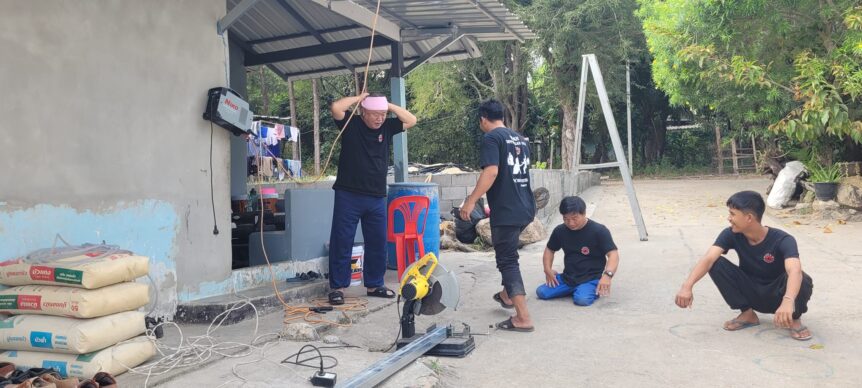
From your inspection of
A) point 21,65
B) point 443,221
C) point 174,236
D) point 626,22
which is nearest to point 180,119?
point 174,236

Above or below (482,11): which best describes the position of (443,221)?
below

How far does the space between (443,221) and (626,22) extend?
1536 centimetres

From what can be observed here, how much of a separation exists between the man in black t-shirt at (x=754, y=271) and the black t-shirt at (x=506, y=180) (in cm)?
129

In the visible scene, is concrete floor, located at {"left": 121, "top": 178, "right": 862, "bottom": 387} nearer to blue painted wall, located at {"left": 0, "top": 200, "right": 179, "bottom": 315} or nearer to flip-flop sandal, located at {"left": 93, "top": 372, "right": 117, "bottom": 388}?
flip-flop sandal, located at {"left": 93, "top": 372, "right": 117, "bottom": 388}

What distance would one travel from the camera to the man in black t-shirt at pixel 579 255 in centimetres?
582

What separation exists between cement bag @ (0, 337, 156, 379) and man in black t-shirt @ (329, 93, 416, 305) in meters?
2.15

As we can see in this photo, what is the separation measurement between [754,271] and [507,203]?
1.82m

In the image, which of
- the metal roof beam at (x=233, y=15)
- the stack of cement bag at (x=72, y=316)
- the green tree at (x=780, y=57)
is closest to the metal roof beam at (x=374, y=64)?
the metal roof beam at (x=233, y=15)

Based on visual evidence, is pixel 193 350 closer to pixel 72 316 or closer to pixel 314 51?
pixel 72 316

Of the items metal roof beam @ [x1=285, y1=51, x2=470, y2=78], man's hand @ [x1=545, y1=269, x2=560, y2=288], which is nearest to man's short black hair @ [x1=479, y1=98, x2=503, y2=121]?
man's hand @ [x1=545, y1=269, x2=560, y2=288]

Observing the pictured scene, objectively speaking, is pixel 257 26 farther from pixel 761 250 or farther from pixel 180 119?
pixel 761 250

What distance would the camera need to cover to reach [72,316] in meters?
3.57

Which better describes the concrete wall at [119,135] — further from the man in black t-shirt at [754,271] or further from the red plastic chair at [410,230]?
the man in black t-shirt at [754,271]

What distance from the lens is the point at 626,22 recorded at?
23.0 meters
